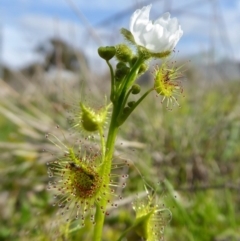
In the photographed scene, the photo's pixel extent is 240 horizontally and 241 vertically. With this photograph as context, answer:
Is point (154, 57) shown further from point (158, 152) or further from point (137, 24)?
point (158, 152)

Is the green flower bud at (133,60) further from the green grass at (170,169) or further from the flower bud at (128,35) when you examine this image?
the green grass at (170,169)

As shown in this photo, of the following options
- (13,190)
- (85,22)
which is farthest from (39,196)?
(85,22)

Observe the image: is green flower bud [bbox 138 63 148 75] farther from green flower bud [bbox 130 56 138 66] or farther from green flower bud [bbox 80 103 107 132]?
green flower bud [bbox 80 103 107 132]

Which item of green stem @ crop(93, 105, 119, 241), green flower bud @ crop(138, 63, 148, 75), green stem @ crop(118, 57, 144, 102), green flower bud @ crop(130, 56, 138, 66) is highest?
green flower bud @ crop(130, 56, 138, 66)

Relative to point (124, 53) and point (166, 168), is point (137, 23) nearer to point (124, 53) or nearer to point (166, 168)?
point (124, 53)

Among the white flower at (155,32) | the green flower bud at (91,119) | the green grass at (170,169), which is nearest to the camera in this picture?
the white flower at (155,32)

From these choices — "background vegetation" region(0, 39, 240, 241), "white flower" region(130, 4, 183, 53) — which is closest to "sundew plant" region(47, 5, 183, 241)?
"white flower" region(130, 4, 183, 53)

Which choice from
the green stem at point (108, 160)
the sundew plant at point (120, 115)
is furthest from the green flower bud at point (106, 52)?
the green stem at point (108, 160)

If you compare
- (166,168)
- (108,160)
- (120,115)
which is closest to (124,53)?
(120,115)
